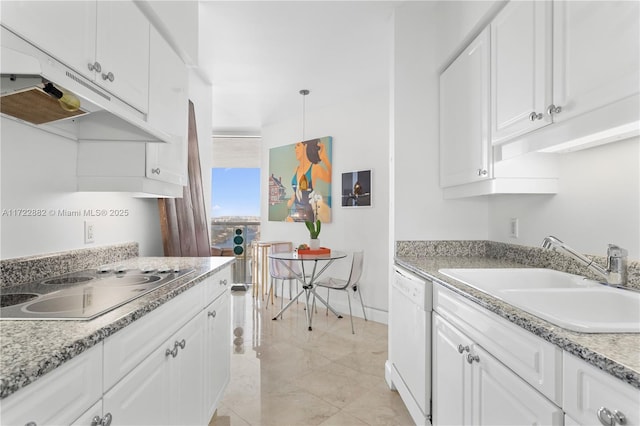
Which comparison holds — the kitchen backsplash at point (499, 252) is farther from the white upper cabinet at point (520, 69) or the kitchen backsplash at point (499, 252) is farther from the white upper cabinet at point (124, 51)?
the white upper cabinet at point (124, 51)

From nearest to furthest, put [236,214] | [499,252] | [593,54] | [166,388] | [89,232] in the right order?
[593,54] → [166,388] → [89,232] → [499,252] → [236,214]

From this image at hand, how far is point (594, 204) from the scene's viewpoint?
1.60 metres

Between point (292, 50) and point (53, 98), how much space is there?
225 cm

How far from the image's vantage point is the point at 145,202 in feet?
8.08

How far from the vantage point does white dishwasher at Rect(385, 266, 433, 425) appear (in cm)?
179

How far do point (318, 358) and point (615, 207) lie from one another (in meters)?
2.30

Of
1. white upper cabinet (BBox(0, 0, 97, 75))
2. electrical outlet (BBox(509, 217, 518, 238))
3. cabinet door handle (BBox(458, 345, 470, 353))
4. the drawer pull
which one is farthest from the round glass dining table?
the drawer pull

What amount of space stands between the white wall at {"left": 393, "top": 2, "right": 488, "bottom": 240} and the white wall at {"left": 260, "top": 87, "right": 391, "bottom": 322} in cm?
156

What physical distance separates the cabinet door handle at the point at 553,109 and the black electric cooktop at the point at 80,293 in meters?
1.67

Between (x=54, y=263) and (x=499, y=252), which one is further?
(x=499, y=252)

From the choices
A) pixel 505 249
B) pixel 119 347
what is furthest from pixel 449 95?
pixel 119 347

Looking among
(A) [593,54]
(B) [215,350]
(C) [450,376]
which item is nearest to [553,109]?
(A) [593,54]

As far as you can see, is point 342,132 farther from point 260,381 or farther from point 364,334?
point 260,381

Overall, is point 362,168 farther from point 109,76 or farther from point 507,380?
point 507,380
